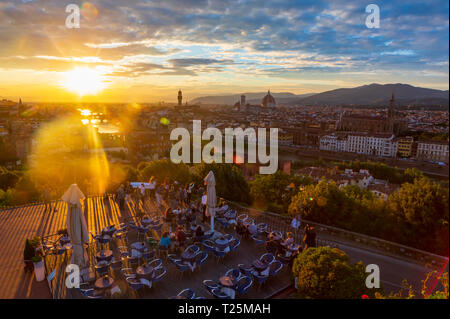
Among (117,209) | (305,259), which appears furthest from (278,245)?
(117,209)

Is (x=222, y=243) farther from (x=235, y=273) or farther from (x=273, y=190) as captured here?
(x=273, y=190)

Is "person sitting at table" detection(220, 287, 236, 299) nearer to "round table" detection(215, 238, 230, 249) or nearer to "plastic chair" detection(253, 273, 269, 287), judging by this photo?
"plastic chair" detection(253, 273, 269, 287)

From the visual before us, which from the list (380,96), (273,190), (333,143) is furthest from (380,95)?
(273,190)

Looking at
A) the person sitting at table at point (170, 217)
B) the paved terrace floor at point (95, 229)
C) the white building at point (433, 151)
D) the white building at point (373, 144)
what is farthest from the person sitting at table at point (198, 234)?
the white building at point (373, 144)

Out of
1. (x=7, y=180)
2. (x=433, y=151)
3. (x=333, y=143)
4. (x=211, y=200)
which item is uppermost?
(x=211, y=200)

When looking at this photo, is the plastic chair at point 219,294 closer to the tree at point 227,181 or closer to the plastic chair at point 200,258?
the plastic chair at point 200,258

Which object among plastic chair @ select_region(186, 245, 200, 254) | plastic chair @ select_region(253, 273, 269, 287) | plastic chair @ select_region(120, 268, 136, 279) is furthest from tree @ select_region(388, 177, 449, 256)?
plastic chair @ select_region(120, 268, 136, 279)

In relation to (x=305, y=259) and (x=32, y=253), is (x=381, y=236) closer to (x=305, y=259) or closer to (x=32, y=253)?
(x=305, y=259)

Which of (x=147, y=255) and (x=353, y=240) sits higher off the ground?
(x=147, y=255)
